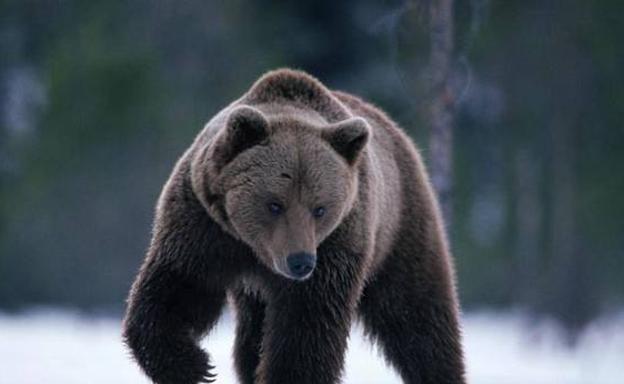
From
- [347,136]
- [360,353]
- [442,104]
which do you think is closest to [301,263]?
[347,136]

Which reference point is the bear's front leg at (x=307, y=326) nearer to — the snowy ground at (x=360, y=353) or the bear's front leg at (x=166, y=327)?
the bear's front leg at (x=166, y=327)

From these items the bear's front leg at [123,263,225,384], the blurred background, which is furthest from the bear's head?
the blurred background

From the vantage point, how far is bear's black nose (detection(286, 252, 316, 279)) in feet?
19.7

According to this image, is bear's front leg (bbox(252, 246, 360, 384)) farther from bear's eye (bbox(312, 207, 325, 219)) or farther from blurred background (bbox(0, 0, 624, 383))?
blurred background (bbox(0, 0, 624, 383))

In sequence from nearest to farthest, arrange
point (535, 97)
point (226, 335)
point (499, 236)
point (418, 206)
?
point (418, 206)
point (226, 335)
point (535, 97)
point (499, 236)

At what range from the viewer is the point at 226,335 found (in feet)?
80.1

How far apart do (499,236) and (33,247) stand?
409 inches

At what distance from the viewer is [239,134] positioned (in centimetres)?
628

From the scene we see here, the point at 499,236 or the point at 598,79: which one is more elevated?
the point at 598,79

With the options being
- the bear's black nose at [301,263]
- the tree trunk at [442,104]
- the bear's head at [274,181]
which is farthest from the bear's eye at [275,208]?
the tree trunk at [442,104]

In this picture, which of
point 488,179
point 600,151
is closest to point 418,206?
point 600,151

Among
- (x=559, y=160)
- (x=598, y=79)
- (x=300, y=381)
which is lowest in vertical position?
(x=300, y=381)

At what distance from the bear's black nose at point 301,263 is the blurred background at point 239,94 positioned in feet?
64.8

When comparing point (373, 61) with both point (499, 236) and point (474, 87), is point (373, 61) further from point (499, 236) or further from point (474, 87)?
point (499, 236)
